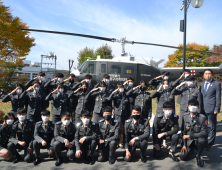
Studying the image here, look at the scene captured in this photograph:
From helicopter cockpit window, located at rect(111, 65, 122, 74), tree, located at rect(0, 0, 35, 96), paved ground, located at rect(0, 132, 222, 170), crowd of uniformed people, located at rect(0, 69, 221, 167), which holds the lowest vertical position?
paved ground, located at rect(0, 132, 222, 170)

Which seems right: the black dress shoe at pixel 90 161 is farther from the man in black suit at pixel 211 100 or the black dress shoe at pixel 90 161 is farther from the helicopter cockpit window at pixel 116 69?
the helicopter cockpit window at pixel 116 69

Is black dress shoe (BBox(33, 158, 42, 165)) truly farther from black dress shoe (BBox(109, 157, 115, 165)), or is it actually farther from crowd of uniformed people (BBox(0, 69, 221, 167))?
black dress shoe (BBox(109, 157, 115, 165))

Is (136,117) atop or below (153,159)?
atop

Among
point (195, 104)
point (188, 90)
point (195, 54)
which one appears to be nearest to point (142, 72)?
point (188, 90)

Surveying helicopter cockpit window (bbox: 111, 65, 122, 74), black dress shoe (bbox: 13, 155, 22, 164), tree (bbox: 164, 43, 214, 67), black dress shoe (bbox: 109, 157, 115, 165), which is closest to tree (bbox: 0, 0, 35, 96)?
helicopter cockpit window (bbox: 111, 65, 122, 74)

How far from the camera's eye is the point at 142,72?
1248 cm

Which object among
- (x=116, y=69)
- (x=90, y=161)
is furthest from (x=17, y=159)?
(x=116, y=69)

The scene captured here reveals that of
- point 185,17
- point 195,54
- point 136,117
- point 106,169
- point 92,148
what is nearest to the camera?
point 106,169

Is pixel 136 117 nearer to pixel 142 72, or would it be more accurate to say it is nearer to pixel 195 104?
pixel 195 104

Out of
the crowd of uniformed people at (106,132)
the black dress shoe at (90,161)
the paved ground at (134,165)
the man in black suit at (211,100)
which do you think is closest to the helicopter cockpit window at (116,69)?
the crowd of uniformed people at (106,132)

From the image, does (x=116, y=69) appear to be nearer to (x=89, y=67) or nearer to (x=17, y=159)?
(x=89, y=67)

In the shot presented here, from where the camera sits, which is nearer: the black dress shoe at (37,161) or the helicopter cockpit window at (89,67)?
the black dress shoe at (37,161)

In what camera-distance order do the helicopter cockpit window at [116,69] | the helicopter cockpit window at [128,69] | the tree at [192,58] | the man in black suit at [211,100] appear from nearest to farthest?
1. the man in black suit at [211,100]
2. the helicopter cockpit window at [116,69]
3. the helicopter cockpit window at [128,69]
4. the tree at [192,58]

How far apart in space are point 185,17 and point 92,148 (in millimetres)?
6044
